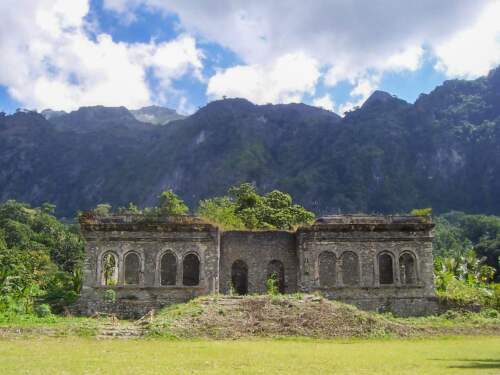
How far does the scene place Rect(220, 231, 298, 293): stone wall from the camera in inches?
1182

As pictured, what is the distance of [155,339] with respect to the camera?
64.6ft

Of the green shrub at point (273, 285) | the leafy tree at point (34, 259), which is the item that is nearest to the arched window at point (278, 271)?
the green shrub at point (273, 285)

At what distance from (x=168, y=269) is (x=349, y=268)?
10156mm

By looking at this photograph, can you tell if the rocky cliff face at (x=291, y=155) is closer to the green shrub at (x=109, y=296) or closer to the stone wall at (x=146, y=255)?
the stone wall at (x=146, y=255)

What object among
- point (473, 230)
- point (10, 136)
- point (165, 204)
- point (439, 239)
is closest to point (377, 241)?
point (165, 204)

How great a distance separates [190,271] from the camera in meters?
31.8

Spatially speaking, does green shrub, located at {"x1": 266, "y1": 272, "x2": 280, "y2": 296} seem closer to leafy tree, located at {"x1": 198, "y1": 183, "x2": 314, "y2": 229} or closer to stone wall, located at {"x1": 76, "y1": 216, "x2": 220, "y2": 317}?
stone wall, located at {"x1": 76, "y1": 216, "x2": 220, "y2": 317}

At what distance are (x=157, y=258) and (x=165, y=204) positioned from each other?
69.2ft

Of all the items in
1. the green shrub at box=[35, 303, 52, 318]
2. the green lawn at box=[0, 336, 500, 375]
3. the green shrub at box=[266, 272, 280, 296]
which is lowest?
the green lawn at box=[0, 336, 500, 375]

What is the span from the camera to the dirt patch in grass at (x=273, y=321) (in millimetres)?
21062

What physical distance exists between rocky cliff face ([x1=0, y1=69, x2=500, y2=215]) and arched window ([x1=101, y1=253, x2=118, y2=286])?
90982 millimetres

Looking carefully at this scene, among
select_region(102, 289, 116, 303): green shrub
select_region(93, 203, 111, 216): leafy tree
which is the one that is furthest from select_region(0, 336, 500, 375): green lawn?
select_region(93, 203, 111, 216): leafy tree

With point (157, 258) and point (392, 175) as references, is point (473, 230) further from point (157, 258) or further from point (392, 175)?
point (157, 258)

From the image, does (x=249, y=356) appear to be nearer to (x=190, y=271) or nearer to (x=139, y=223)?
(x=139, y=223)
